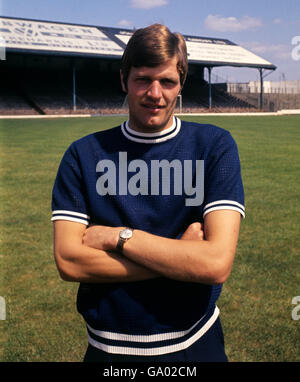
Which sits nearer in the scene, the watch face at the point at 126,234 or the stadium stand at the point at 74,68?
the watch face at the point at 126,234

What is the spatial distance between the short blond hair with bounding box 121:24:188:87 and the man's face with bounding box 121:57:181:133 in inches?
0.9

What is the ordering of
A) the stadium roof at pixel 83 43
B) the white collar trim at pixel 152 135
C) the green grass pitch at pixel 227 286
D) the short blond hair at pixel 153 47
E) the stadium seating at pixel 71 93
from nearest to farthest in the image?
the short blond hair at pixel 153 47
the white collar trim at pixel 152 135
the green grass pitch at pixel 227 286
the stadium roof at pixel 83 43
the stadium seating at pixel 71 93

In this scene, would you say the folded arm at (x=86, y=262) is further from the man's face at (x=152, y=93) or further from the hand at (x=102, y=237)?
the man's face at (x=152, y=93)

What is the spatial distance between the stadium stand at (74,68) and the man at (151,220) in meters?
37.0

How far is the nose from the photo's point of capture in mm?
1711

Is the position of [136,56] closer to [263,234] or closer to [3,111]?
[263,234]

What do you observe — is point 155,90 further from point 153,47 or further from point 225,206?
point 225,206

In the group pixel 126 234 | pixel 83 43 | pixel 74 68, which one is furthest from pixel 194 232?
pixel 83 43

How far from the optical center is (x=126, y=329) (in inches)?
67.5

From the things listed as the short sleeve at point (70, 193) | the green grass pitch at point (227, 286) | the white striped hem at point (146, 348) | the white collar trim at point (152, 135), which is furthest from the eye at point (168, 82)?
the green grass pitch at point (227, 286)

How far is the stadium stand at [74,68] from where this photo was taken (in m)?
38.8

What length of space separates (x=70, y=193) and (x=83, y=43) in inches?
1665

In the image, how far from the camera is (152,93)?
1.71m

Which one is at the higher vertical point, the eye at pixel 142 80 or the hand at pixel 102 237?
the eye at pixel 142 80
